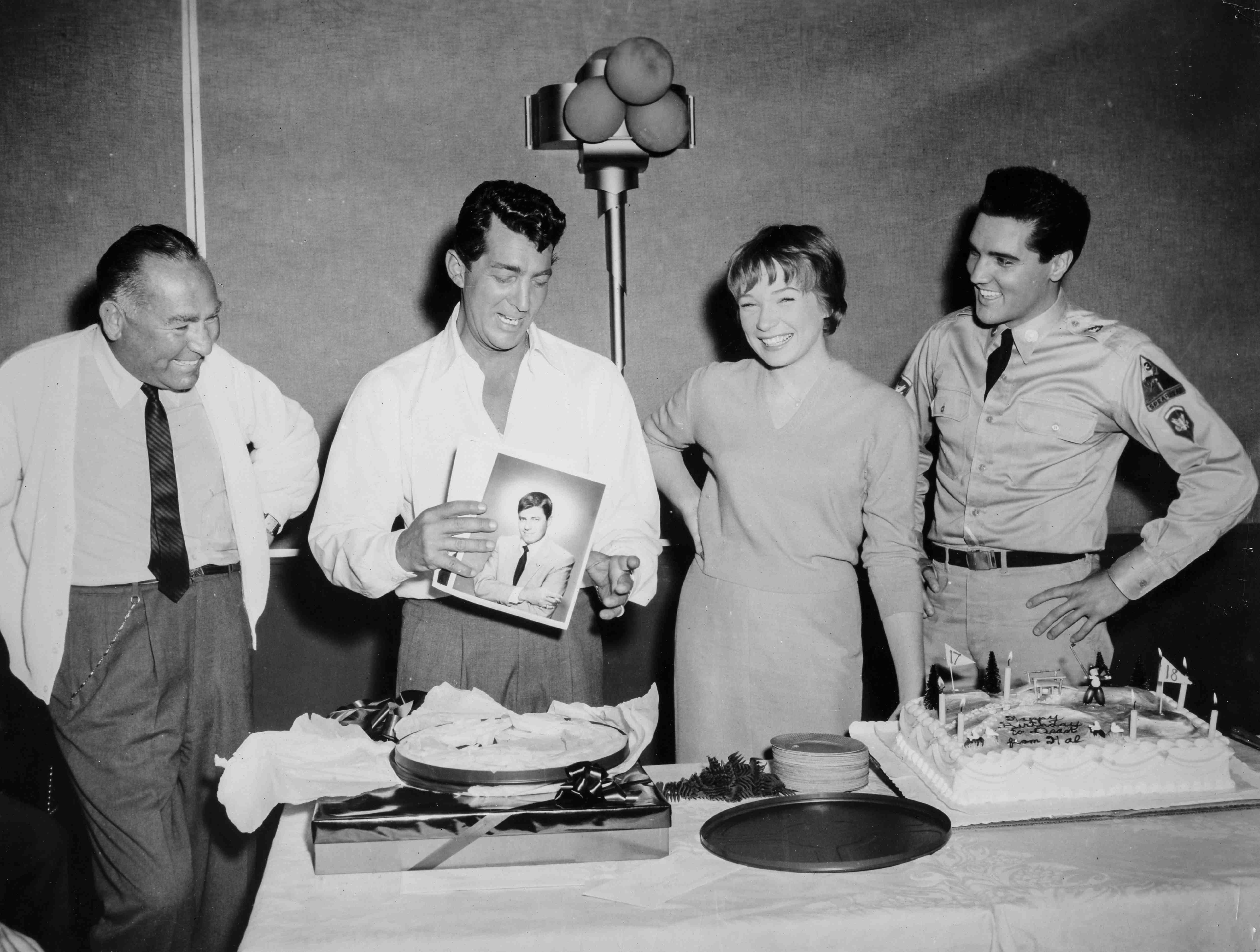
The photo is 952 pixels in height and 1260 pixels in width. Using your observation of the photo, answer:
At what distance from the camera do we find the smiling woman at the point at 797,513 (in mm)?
2662

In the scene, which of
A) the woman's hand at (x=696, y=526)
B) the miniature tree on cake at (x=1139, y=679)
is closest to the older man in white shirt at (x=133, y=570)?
the woman's hand at (x=696, y=526)

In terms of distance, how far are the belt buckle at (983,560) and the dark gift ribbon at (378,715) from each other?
1769 millimetres

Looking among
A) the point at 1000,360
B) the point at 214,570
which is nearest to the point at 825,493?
the point at 1000,360

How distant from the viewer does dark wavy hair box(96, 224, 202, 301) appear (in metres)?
2.90

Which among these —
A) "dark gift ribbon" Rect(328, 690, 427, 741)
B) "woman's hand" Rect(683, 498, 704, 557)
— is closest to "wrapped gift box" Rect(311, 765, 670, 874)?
"dark gift ribbon" Rect(328, 690, 427, 741)

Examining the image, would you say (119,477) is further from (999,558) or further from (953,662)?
(999,558)

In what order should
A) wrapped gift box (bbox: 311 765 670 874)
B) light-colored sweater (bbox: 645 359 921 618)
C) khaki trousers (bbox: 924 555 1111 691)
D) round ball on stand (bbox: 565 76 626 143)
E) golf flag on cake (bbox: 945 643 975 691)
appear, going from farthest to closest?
round ball on stand (bbox: 565 76 626 143) → khaki trousers (bbox: 924 555 1111 691) → light-colored sweater (bbox: 645 359 921 618) → golf flag on cake (bbox: 945 643 975 691) → wrapped gift box (bbox: 311 765 670 874)

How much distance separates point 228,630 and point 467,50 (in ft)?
7.52

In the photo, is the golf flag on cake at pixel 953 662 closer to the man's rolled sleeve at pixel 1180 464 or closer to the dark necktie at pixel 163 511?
the man's rolled sleeve at pixel 1180 464

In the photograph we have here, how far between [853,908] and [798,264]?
158 cm

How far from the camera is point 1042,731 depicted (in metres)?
1.95

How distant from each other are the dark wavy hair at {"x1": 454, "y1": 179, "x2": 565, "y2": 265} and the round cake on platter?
1172mm

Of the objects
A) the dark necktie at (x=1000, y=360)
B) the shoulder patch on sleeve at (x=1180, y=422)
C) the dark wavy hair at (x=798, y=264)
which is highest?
the dark wavy hair at (x=798, y=264)

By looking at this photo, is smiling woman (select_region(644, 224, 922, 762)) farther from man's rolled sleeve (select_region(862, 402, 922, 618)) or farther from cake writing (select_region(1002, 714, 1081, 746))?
cake writing (select_region(1002, 714, 1081, 746))
